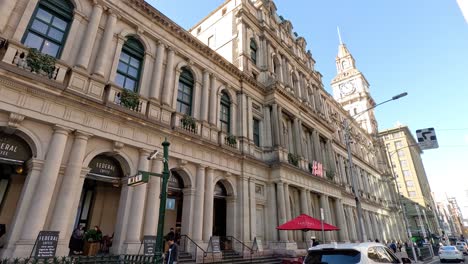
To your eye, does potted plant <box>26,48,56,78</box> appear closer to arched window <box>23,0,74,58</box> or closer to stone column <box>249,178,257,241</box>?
arched window <box>23,0,74,58</box>

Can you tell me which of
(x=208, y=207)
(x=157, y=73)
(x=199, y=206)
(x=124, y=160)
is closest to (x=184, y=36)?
(x=157, y=73)

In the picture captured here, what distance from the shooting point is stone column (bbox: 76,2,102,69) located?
11695 mm

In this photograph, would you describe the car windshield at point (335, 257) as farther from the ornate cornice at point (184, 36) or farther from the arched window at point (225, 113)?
the ornate cornice at point (184, 36)

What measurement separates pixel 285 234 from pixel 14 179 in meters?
15.7

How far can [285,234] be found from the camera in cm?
1811

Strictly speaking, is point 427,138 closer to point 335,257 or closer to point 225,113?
point 225,113

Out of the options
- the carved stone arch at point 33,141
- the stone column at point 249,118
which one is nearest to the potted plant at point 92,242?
the carved stone arch at point 33,141

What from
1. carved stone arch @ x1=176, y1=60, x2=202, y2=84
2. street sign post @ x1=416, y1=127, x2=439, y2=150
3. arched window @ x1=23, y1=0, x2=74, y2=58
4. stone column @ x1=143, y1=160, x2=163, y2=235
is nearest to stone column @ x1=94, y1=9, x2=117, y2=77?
arched window @ x1=23, y1=0, x2=74, y2=58

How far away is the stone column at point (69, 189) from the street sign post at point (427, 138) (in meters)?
20.1

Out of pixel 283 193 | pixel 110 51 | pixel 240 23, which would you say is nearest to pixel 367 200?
pixel 283 193

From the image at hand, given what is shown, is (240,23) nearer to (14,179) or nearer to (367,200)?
(14,179)

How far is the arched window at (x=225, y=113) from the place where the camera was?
1908 centimetres

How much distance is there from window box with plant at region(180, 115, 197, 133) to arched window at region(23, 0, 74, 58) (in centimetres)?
663

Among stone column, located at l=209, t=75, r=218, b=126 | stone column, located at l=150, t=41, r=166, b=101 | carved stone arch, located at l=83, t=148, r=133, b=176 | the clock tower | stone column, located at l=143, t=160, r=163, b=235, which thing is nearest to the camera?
carved stone arch, located at l=83, t=148, r=133, b=176
